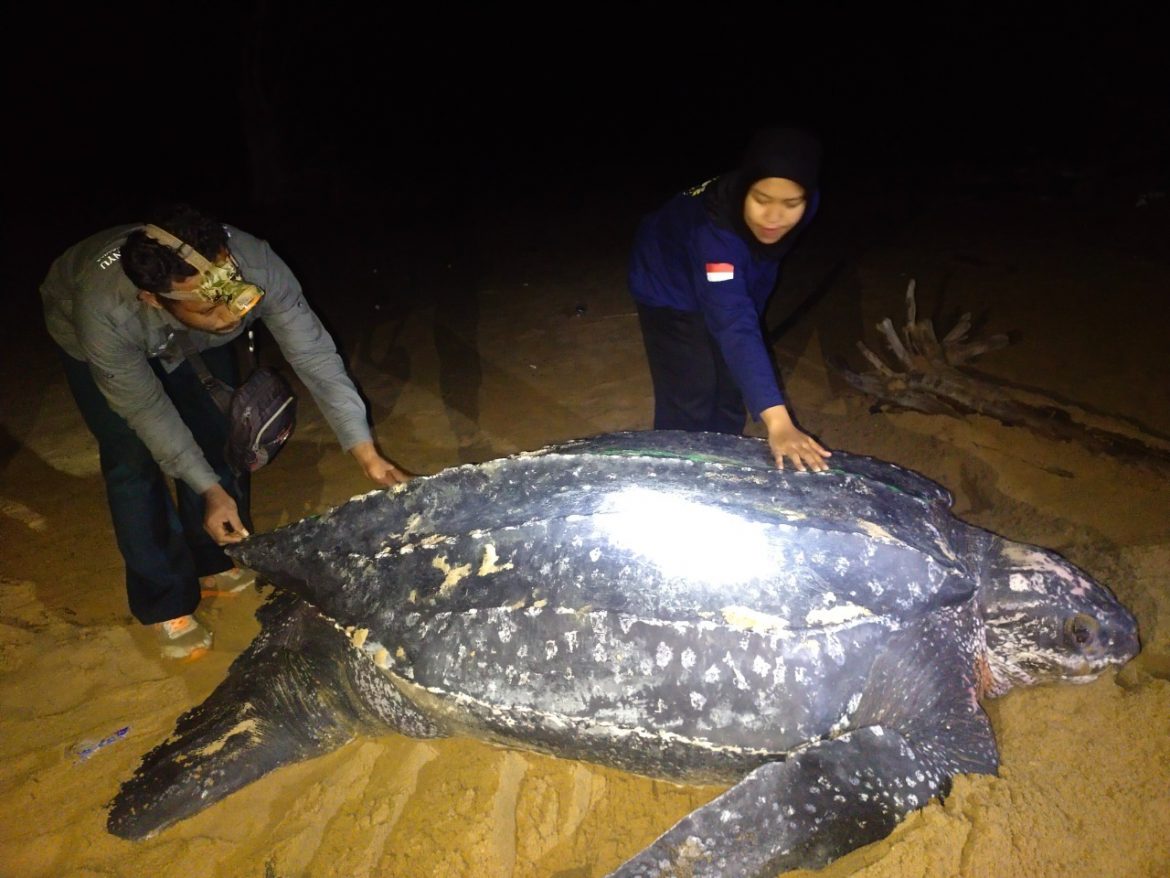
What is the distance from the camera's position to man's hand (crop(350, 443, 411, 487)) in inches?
78.2

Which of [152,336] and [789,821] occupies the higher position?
[152,336]

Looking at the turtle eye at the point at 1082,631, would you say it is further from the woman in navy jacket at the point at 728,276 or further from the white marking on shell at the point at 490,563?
the white marking on shell at the point at 490,563

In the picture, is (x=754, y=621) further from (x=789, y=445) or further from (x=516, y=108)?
(x=516, y=108)

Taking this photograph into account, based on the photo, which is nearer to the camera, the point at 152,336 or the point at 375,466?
the point at 152,336

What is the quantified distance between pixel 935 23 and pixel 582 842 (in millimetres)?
16748

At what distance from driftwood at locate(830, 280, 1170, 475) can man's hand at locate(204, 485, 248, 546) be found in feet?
8.43

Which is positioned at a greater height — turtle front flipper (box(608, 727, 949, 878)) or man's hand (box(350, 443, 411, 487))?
man's hand (box(350, 443, 411, 487))

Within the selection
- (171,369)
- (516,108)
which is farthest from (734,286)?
(516,108)

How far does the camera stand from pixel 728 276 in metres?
1.89

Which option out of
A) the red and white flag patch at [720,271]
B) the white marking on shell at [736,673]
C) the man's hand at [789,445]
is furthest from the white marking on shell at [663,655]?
the red and white flag patch at [720,271]

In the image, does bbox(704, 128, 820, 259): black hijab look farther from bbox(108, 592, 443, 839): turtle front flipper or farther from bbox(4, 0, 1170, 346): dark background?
bbox(4, 0, 1170, 346): dark background

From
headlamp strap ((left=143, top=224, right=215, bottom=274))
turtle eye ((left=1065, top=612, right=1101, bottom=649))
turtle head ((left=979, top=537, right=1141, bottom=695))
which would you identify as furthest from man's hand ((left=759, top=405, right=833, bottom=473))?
headlamp strap ((left=143, top=224, right=215, bottom=274))

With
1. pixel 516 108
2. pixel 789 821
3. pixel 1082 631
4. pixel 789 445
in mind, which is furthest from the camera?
pixel 516 108

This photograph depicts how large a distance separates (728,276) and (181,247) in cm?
138
